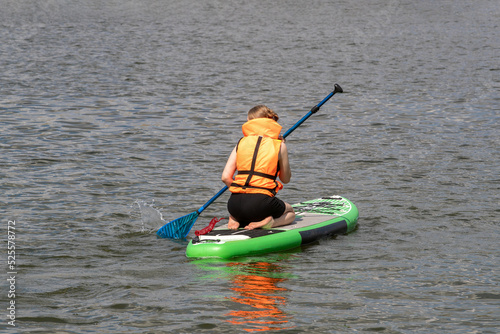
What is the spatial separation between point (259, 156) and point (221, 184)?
10.4 feet

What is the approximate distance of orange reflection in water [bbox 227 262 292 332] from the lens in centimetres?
535

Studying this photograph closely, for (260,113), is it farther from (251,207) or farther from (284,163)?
(251,207)

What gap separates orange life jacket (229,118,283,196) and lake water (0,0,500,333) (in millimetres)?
727

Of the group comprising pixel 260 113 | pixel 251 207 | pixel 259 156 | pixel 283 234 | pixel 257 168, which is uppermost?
pixel 260 113

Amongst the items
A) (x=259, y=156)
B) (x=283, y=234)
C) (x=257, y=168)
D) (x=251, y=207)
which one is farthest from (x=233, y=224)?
(x=259, y=156)

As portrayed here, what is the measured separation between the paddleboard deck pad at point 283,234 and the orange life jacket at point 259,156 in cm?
45

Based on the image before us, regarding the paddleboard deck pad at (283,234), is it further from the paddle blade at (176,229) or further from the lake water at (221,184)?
the paddle blade at (176,229)

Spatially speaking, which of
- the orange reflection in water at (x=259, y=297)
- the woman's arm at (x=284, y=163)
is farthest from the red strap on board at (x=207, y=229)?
the woman's arm at (x=284, y=163)

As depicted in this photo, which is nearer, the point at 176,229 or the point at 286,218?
the point at 286,218

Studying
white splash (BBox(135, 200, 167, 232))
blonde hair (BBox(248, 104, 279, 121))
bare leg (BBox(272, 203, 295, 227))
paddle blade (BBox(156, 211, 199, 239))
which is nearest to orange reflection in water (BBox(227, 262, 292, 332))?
bare leg (BBox(272, 203, 295, 227))

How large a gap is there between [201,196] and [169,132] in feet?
12.8

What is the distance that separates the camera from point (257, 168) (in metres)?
7.25

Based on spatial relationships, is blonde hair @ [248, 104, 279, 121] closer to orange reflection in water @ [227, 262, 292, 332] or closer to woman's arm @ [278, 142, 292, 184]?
woman's arm @ [278, 142, 292, 184]

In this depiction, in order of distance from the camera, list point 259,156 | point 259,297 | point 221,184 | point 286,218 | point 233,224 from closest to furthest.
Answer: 1. point 259,297
2. point 259,156
3. point 233,224
4. point 286,218
5. point 221,184
